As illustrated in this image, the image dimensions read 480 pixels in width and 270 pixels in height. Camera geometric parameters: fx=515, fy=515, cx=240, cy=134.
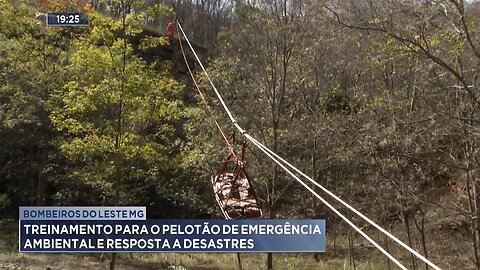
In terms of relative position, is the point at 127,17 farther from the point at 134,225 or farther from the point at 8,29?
the point at 8,29

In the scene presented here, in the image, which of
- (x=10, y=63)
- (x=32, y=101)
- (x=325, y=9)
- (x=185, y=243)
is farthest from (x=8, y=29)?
(x=325, y=9)

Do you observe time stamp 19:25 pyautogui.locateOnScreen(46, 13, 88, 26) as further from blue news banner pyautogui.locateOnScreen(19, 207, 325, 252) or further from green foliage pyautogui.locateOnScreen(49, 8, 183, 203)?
blue news banner pyautogui.locateOnScreen(19, 207, 325, 252)

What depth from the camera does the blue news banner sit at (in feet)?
25.4

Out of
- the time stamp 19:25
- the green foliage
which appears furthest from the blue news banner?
the time stamp 19:25

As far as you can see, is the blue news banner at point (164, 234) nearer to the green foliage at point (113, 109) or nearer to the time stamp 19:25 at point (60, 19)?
the green foliage at point (113, 109)

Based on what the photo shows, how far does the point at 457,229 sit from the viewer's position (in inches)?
750

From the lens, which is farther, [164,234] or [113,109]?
[113,109]

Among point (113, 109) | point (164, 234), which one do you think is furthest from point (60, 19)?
point (164, 234)

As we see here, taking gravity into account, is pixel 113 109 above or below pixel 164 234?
above

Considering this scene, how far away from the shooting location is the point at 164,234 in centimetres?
820

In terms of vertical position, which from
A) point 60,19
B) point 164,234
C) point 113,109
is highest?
point 60,19

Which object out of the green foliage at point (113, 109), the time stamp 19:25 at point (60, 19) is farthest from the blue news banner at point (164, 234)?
the time stamp 19:25 at point (60, 19)

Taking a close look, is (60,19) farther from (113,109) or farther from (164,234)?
(164,234)

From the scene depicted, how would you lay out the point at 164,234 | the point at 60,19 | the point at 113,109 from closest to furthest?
the point at 164,234 < the point at 113,109 < the point at 60,19
